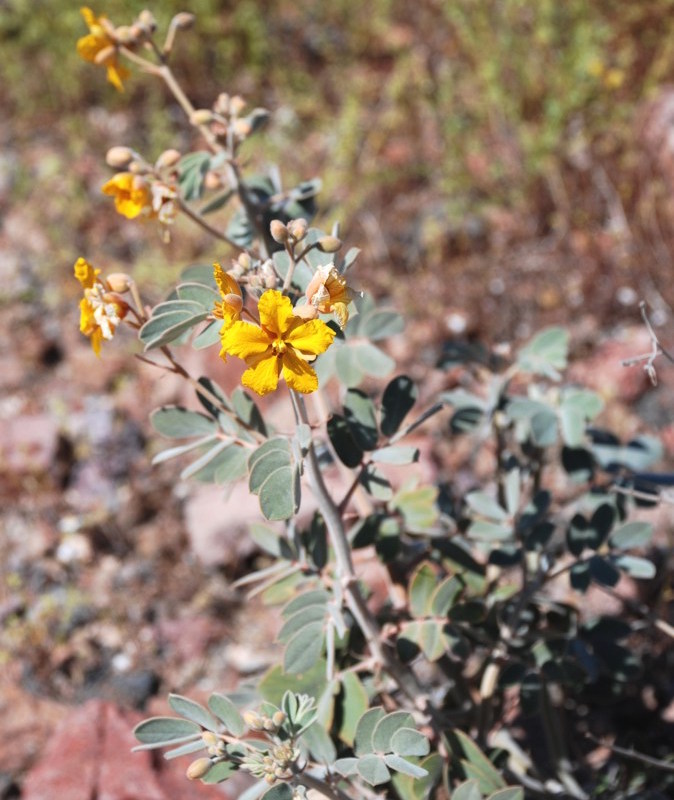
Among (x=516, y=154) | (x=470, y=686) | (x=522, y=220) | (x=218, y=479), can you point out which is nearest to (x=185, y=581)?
(x=470, y=686)

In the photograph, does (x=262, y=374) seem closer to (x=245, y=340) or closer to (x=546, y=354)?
(x=245, y=340)

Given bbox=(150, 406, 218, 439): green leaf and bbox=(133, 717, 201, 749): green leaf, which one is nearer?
bbox=(133, 717, 201, 749): green leaf

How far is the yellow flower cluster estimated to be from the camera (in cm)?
112

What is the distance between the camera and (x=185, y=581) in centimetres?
286

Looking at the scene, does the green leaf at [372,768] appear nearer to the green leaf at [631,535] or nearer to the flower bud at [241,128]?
the green leaf at [631,535]

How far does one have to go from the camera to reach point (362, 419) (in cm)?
152

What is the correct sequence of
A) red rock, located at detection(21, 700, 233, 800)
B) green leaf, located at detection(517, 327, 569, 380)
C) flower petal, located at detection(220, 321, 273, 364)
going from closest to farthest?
flower petal, located at detection(220, 321, 273, 364)
green leaf, located at detection(517, 327, 569, 380)
red rock, located at detection(21, 700, 233, 800)

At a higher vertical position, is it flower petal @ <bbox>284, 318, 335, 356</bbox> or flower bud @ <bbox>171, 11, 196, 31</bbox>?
flower bud @ <bbox>171, 11, 196, 31</bbox>

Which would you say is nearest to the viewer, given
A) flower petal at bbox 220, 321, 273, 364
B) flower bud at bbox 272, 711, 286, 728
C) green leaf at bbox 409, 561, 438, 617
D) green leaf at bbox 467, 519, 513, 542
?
flower petal at bbox 220, 321, 273, 364

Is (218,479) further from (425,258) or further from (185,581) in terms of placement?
(425,258)

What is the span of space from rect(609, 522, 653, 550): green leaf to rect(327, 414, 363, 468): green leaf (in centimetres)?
57

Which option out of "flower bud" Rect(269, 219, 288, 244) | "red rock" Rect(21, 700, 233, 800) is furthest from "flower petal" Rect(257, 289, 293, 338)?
"red rock" Rect(21, 700, 233, 800)

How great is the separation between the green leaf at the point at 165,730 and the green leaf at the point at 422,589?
495 mm

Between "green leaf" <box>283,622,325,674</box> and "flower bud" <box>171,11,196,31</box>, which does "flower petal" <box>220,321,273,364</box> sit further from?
"flower bud" <box>171,11,196,31</box>
